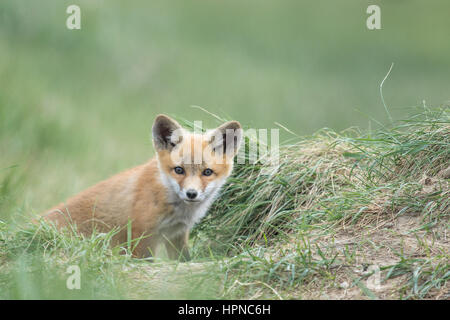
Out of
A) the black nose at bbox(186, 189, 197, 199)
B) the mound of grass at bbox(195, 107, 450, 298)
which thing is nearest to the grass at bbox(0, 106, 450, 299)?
the mound of grass at bbox(195, 107, 450, 298)

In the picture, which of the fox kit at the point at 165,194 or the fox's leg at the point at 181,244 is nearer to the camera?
the fox kit at the point at 165,194

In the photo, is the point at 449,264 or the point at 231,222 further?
the point at 231,222

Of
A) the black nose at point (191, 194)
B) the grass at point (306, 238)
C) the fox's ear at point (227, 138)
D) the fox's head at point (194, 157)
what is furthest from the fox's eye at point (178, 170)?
the grass at point (306, 238)

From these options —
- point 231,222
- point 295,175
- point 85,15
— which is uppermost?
point 85,15

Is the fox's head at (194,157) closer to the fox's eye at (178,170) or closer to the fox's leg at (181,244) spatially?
the fox's eye at (178,170)

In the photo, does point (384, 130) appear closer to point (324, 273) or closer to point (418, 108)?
point (418, 108)

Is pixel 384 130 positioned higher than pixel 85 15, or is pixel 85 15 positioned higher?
pixel 85 15

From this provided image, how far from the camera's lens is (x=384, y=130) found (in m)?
5.51

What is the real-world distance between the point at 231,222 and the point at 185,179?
0.76 meters

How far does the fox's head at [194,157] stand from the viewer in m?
5.39

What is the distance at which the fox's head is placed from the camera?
212 inches
